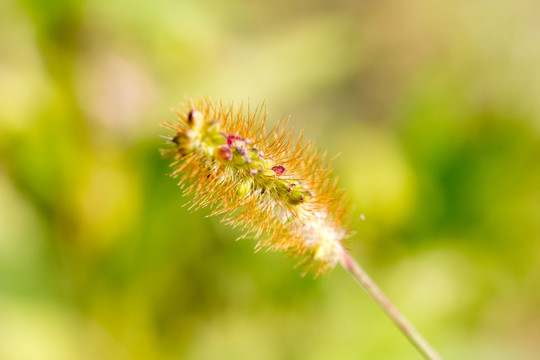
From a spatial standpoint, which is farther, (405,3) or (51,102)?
(405,3)

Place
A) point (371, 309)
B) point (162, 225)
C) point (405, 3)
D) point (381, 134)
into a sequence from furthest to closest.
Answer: point (405, 3), point (381, 134), point (162, 225), point (371, 309)

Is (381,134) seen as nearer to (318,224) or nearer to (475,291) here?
(475,291)

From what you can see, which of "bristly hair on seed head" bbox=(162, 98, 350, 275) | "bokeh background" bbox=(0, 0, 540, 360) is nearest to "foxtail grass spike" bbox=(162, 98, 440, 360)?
"bristly hair on seed head" bbox=(162, 98, 350, 275)

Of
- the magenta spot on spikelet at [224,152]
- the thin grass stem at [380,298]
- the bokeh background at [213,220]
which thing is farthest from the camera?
the bokeh background at [213,220]

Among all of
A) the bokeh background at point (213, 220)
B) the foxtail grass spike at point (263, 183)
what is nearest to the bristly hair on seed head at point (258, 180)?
the foxtail grass spike at point (263, 183)

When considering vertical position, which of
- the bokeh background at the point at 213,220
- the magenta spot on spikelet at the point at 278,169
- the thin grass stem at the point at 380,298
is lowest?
the thin grass stem at the point at 380,298

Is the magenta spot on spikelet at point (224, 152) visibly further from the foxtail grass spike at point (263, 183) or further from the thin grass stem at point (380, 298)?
the thin grass stem at point (380, 298)

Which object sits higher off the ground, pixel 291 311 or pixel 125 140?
pixel 125 140

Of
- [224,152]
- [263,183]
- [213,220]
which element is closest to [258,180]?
[263,183]

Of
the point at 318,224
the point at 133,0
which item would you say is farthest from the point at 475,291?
the point at 133,0
